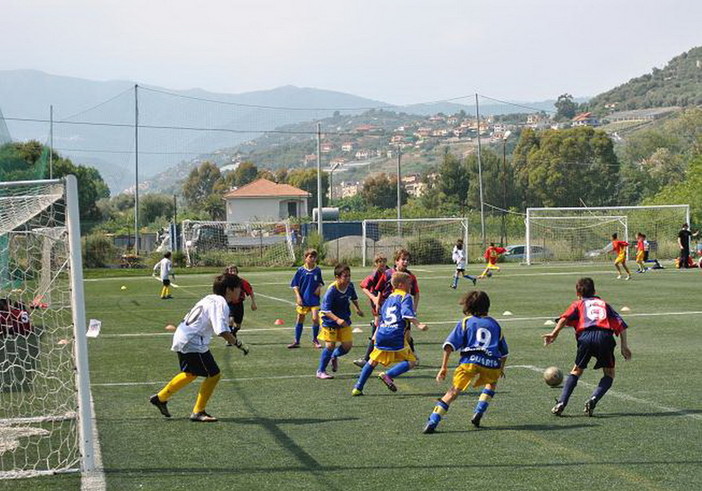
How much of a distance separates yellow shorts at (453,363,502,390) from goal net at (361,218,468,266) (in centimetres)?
4086

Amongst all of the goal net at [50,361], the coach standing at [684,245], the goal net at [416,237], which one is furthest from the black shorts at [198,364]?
the goal net at [416,237]

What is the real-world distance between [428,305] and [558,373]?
13669 millimetres

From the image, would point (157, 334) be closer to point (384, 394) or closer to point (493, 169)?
point (384, 394)

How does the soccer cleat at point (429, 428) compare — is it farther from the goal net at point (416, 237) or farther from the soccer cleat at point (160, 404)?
the goal net at point (416, 237)

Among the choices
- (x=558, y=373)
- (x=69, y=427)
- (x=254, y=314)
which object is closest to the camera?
(x=69, y=427)

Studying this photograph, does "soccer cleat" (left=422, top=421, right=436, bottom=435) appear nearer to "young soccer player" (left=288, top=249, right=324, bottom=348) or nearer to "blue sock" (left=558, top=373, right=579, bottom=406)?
"blue sock" (left=558, top=373, right=579, bottom=406)

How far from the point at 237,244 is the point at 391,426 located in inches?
1877

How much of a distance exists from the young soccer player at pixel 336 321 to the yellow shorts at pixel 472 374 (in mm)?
3454

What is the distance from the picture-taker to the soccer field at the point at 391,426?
740cm

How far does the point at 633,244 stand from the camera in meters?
52.6

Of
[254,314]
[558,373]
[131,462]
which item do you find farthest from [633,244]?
[131,462]

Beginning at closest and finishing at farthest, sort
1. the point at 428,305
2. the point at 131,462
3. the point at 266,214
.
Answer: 1. the point at 131,462
2. the point at 428,305
3. the point at 266,214

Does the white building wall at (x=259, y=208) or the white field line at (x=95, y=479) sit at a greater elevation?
the white building wall at (x=259, y=208)

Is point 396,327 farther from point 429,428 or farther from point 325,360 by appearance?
point 325,360
